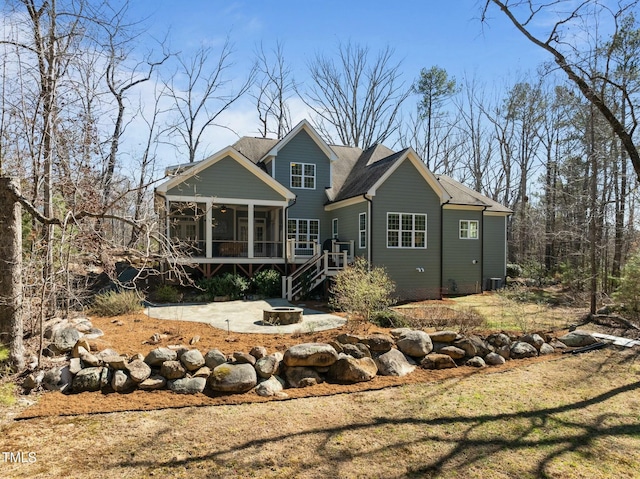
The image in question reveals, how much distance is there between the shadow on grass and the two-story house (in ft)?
32.0

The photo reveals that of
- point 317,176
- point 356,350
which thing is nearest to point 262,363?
point 356,350

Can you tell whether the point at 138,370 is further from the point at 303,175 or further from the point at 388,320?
the point at 303,175

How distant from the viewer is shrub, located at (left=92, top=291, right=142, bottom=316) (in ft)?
34.7

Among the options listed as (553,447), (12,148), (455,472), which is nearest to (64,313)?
(12,148)

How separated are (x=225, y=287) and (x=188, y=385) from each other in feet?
29.6

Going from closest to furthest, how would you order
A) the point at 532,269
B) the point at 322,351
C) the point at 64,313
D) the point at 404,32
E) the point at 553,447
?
the point at 553,447, the point at 322,351, the point at 64,313, the point at 404,32, the point at 532,269

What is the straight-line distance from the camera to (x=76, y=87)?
846 cm

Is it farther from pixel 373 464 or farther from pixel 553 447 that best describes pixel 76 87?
pixel 553 447

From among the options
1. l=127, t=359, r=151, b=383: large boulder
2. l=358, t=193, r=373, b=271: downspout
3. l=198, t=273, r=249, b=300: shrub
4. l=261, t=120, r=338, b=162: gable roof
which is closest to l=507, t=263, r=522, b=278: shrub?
l=358, t=193, r=373, b=271: downspout

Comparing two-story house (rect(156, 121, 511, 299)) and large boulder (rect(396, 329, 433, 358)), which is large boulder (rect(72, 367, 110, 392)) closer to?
large boulder (rect(396, 329, 433, 358))

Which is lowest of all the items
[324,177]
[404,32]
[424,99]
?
[324,177]

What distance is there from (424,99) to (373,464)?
102ft

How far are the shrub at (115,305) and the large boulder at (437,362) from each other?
8.03 m

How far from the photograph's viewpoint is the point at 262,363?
6062 mm
